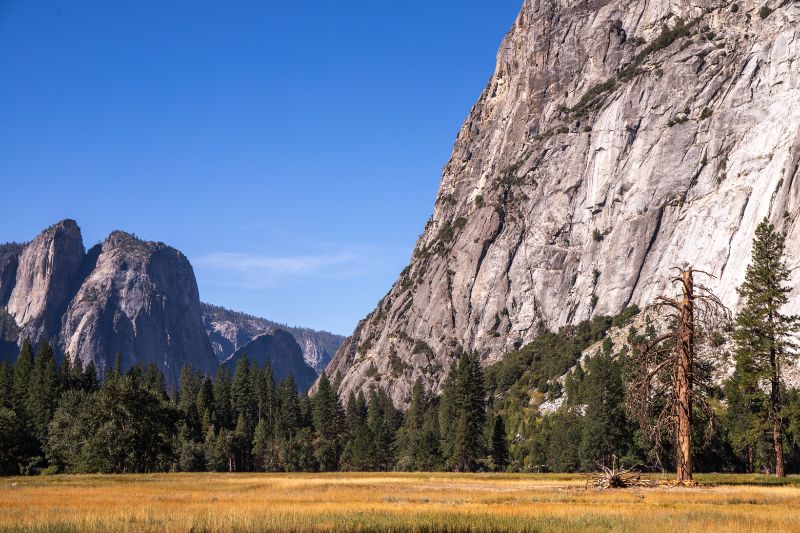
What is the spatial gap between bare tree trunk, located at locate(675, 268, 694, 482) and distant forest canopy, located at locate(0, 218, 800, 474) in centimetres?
105

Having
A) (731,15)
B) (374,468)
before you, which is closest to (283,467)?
(374,468)

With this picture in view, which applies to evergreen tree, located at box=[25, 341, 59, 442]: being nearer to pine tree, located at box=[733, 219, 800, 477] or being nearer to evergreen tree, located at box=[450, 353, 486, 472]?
evergreen tree, located at box=[450, 353, 486, 472]

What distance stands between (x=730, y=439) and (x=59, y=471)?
8107cm

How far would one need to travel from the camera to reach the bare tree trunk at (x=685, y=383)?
42.3 m

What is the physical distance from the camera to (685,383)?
4262 cm

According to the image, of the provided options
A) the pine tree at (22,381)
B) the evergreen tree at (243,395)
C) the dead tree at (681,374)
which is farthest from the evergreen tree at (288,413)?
the dead tree at (681,374)

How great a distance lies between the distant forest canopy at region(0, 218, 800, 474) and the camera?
55719 mm

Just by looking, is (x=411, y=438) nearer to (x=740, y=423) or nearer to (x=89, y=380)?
(x=89, y=380)

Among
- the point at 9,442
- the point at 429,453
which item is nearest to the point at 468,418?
the point at 429,453

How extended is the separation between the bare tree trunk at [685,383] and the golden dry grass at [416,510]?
2.08m

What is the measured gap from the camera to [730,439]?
94.4 metres

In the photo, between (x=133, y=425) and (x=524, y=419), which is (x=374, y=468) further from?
(x=133, y=425)

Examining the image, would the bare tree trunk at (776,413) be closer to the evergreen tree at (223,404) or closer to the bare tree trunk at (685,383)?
the bare tree trunk at (685,383)

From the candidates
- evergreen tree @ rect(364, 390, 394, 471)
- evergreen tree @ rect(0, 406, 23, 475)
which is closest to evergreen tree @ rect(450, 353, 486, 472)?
evergreen tree @ rect(364, 390, 394, 471)
